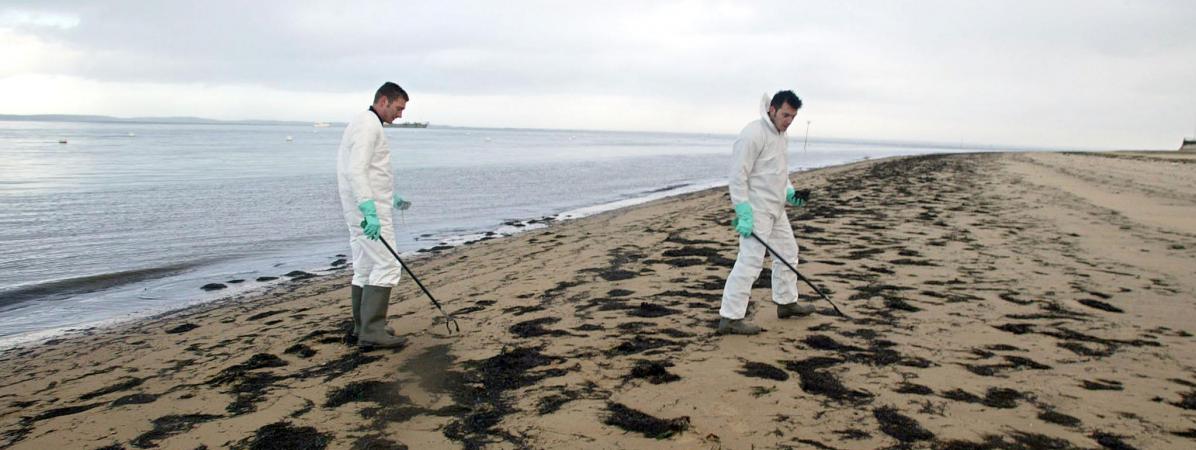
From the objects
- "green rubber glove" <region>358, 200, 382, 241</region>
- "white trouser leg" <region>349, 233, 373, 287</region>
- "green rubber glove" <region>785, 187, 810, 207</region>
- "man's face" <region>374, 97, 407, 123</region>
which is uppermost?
"man's face" <region>374, 97, 407, 123</region>

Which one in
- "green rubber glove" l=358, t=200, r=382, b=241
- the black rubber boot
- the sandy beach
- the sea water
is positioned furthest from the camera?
the sea water

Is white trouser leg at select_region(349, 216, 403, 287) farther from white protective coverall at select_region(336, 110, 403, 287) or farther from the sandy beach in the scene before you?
the sandy beach

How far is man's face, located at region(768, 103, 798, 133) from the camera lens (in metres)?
5.02

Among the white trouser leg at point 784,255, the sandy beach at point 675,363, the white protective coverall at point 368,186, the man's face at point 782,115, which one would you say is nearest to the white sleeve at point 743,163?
the man's face at point 782,115

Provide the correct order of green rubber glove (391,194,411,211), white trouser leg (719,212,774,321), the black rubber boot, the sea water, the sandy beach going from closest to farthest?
1. the sandy beach
2. white trouser leg (719,212,774,321)
3. the black rubber boot
4. green rubber glove (391,194,411,211)
5. the sea water

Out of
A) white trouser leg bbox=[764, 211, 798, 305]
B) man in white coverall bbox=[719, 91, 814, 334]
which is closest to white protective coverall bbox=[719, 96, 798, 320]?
man in white coverall bbox=[719, 91, 814, 334]

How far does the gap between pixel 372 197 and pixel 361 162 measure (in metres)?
0.28

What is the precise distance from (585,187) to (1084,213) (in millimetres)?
18287

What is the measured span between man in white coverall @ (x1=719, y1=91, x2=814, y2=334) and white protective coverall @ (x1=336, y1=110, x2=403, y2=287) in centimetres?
262

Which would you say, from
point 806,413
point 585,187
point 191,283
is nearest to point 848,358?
point 806,413

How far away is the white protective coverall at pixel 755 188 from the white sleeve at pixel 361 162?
274 cm

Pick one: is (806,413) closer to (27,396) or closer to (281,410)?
(281,410)

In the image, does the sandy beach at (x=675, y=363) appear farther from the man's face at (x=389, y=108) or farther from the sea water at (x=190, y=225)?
the sea water at (x=190, y=225)

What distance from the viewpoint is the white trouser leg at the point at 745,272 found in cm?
512
